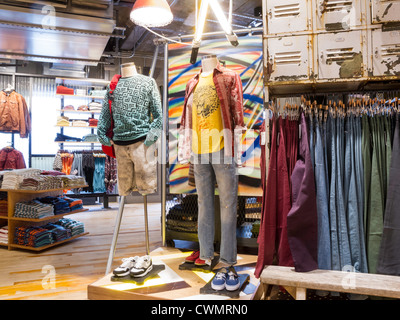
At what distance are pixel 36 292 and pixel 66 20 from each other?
373 cm

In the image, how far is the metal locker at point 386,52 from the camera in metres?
1.93

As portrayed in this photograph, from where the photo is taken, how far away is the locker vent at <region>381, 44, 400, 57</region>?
1.93 m

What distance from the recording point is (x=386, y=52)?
195 centimetres

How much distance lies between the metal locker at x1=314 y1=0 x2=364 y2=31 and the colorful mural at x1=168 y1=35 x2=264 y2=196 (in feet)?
3.68

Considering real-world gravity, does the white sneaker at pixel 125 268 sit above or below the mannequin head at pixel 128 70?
below

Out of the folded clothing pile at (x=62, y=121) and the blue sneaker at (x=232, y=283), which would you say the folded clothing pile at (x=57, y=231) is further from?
the folded clothing pile at (x=62, y=121)

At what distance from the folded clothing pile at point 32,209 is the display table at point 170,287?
1.74 meters

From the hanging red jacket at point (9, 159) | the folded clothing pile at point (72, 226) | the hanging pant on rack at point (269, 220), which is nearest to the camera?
the hanging pant on rack at point (269, 220)

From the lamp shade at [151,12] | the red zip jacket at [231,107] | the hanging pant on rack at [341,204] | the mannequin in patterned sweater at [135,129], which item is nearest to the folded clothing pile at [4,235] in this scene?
the mannequin in patterned sweater at [135,129]

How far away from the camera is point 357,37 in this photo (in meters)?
1.99

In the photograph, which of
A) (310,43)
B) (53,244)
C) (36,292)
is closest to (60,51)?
(53,244)

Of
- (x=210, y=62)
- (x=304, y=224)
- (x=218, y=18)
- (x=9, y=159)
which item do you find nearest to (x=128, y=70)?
(x=210, y=62)

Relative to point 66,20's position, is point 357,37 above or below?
below
